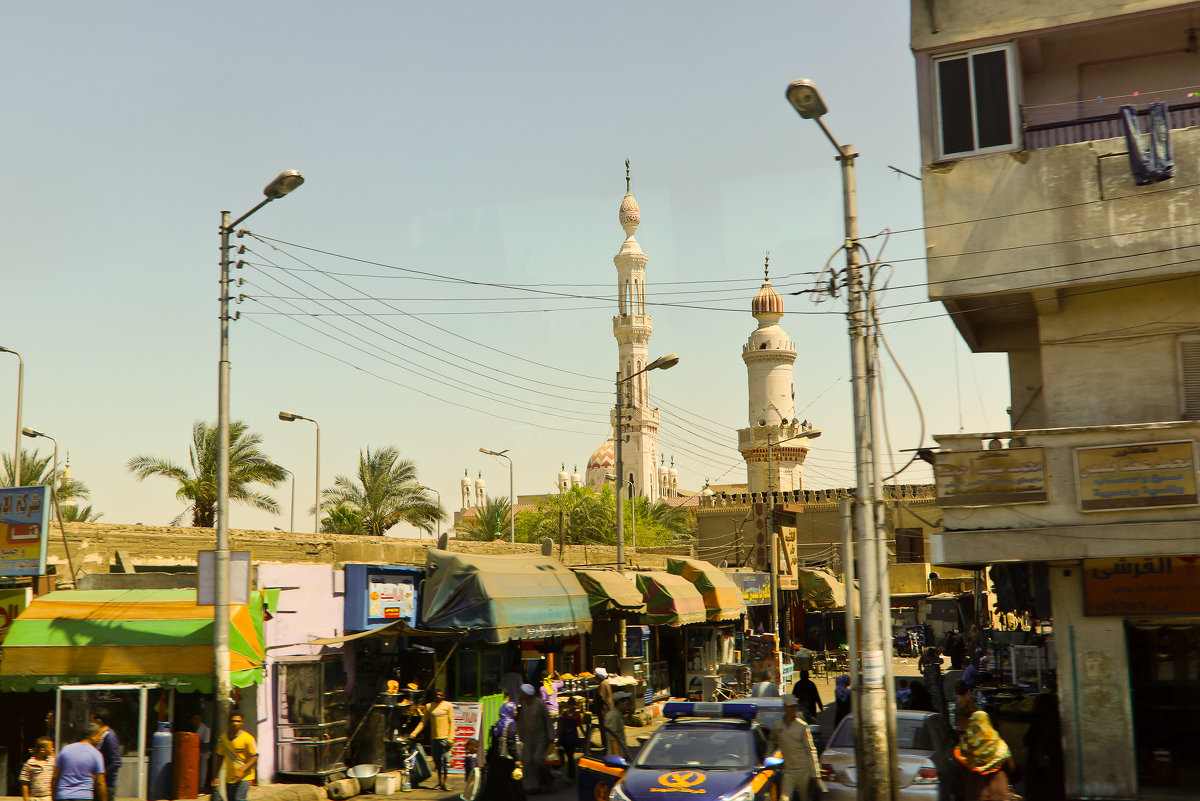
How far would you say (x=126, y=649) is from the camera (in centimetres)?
1595

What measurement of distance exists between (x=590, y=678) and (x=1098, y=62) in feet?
47.1

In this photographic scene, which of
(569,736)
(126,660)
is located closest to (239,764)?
(126,660)

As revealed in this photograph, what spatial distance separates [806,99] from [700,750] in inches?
313

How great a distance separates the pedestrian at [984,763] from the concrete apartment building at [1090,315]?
14.5 ft

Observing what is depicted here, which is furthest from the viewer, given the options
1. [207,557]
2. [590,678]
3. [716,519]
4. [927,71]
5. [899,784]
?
[716,519]

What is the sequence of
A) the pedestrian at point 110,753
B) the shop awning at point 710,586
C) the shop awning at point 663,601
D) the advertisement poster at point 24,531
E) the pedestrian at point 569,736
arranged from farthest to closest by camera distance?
the shop awning at point 710,586 < the shop awning at point 663,601 < the pedestrian at point 569,736 < the advertisement poster at point 24,531 < the pedestrian at point 110,753

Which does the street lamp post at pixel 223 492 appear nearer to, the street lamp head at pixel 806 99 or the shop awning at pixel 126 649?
the shop awning at pixel 126 649

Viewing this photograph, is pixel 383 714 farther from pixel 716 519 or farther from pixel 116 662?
pixel 716 519

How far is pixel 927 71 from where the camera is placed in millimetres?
17547

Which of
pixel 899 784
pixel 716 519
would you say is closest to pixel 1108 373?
pixel 899 784

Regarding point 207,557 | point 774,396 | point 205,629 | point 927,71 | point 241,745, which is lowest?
point 241,745

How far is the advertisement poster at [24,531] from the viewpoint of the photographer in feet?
57.5

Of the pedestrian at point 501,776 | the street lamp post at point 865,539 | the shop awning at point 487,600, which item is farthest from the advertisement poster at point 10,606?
the street lamp post at point 865,539

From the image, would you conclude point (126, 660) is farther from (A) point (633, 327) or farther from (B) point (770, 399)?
(A) point (633, 327)
